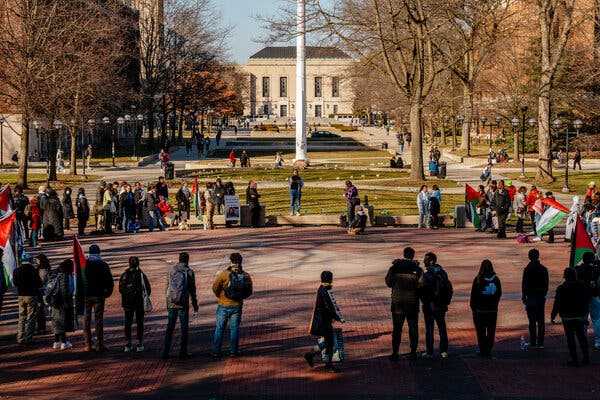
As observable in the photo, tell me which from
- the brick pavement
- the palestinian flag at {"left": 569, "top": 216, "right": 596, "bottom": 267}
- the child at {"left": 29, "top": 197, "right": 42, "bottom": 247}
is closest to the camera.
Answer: the brick pavement

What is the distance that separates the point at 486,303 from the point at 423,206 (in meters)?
17.0

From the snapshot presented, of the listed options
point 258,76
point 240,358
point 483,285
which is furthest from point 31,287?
point 258,76

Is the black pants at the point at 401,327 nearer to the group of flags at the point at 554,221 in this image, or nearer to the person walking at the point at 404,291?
the person walking at the point at 404,291

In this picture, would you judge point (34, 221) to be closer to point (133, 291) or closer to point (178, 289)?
point (133, 291)

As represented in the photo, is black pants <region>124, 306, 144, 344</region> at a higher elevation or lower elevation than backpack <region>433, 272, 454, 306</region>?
lower

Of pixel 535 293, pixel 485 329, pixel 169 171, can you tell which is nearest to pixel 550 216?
pixel 535 293

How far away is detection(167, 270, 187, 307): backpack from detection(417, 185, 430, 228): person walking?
56.5ft

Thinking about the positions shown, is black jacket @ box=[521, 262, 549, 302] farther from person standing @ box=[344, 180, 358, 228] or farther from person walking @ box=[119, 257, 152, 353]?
person standing @ box=[344, 180, 358, 228]

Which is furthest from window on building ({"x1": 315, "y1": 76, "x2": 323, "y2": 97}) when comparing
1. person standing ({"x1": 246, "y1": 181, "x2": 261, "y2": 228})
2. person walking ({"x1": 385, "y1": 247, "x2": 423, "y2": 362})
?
person walking ({"x1": 385, "y1": 247, "x2": 423, "y2": 362})

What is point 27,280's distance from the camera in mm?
16094

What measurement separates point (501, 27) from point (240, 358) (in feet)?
205

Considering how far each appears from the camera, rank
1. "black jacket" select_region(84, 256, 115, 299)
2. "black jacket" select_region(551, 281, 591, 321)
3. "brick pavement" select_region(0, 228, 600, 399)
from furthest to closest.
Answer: "black jacket" select_region(84, 256, 115, 299) < "black jacket" select_region(551, 281, 591, 321) < "brick pavement" select_region(0, 228, 600, 399)

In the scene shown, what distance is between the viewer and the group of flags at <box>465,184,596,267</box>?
1703 cm

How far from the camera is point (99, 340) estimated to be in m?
15.8
